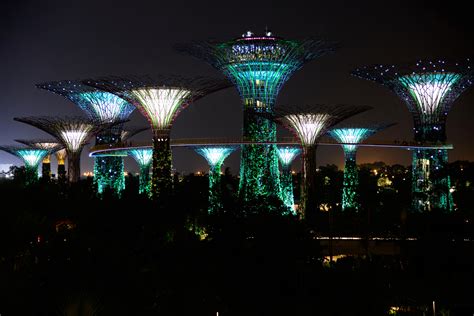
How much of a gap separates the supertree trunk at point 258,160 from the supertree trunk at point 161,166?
5.38m

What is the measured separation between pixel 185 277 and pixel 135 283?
444 cm

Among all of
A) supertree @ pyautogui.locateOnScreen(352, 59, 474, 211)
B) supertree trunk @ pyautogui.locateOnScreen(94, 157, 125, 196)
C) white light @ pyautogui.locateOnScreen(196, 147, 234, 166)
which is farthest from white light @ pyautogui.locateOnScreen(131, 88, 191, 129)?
white light @ pyautogui.locateOnScreen(196, 147, 234, 166)

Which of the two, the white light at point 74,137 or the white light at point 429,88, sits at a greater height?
the white light at point 429,88

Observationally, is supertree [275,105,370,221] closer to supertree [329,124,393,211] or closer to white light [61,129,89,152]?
supertree [329,124,393,211]

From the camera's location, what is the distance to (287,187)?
71625 mm

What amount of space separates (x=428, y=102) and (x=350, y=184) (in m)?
17.6

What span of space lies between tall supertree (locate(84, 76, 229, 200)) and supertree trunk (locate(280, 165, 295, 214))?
35.5 feet

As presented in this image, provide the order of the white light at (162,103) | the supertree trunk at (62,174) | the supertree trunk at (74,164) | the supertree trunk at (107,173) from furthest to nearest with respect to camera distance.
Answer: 1. the supertree trunk at (62,174)
2. the supertree trunk at (74,164)
3. the supertree trunk at (107,173)
4. the white light at (162,103)

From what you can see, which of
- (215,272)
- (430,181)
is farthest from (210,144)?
(215,272)

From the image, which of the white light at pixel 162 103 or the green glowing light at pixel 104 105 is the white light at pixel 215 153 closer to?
the green glowing light at pixel 104 105

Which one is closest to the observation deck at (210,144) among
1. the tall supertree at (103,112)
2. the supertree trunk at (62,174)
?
the tall supertree at (103,112)

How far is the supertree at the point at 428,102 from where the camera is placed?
60.0 m

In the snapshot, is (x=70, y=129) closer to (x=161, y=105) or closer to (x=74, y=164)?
(x=74, y=164)

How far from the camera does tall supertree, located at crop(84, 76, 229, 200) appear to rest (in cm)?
5364
